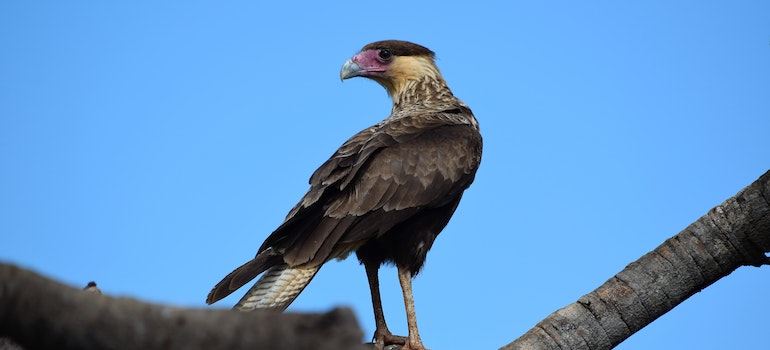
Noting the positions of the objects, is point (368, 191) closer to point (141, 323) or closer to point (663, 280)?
point (663, 280)

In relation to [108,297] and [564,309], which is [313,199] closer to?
[564,309]

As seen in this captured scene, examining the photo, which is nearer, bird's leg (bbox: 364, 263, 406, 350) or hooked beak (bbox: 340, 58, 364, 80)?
bird's leg (bbox: 364, 263, 406, 350)

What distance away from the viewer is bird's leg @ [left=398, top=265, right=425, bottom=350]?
6082 millimetres

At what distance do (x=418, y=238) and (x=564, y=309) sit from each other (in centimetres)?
112

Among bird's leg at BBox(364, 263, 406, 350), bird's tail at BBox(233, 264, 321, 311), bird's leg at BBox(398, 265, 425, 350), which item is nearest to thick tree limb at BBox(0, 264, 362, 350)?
bird's tail at BBox(233, 264, 321, 311)

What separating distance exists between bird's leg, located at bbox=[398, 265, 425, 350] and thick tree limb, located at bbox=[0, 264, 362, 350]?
4.22 meters

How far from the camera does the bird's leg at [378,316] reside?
20.7ft

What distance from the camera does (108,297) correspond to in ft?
6.31

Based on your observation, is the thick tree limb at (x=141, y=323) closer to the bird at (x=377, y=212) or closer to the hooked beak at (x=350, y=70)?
the bird at (x=377, y=212)

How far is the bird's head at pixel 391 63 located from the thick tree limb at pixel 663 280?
9.53 feet

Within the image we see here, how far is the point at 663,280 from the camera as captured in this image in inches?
211

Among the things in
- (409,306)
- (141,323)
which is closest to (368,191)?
(409,306)

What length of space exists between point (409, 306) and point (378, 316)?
0.39 m

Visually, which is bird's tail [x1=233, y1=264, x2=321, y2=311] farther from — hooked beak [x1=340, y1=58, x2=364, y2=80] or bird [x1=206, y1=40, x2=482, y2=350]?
hooked beak [x1=340, y1=58, x2=364, y2=80]
